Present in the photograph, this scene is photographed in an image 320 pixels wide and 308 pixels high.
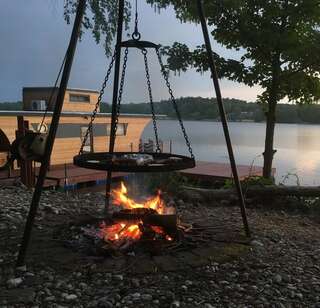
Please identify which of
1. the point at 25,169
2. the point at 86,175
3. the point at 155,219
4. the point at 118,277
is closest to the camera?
the point at 118,277

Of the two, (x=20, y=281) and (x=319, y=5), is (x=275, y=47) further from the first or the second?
(x=20, y=281)

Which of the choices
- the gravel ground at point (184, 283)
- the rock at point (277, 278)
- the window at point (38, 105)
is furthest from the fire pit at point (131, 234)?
the window at point (38, 105)

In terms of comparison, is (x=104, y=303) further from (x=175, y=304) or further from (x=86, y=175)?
(x=86, y=175)

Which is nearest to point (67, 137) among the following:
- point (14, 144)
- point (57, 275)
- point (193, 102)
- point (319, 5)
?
point (193, 102)

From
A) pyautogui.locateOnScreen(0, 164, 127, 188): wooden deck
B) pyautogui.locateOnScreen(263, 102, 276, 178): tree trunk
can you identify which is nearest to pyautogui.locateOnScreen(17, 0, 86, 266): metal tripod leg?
pyautogui.locateOnScreen(263, 102, 276, 178): tree trunk

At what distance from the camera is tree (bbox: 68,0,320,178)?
35.7ft

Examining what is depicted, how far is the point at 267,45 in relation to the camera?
11125mm

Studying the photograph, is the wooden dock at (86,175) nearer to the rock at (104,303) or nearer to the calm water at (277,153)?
the calm water at (277,153)

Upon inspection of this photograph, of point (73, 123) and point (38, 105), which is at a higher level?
point (38, 105)

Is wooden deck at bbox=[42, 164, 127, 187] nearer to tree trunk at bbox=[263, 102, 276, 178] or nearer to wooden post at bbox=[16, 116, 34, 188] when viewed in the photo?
wooden post at bbox=[16, 116, 34, 188]

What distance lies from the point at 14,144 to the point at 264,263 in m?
3.29

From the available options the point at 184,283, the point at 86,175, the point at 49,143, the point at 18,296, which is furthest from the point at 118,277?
the point at 86,175

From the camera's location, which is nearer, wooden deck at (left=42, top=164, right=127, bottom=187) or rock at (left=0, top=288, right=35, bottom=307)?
rock at (left=0, top=288, right=35, bottom=307)

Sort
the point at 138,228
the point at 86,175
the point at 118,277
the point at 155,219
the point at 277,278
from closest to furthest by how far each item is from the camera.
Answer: the point at 118,277 → the point at 277,278 → the point at 155,219 → the point at 138,228 → the point at 86,175
